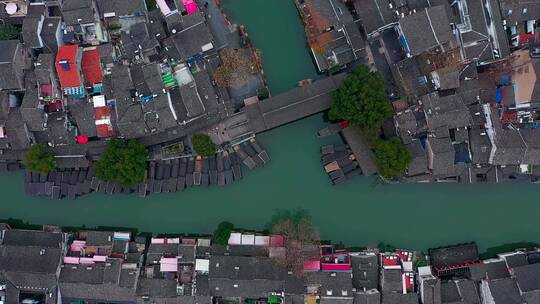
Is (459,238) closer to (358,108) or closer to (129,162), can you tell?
(358,108)

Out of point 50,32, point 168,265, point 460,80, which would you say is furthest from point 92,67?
point 460,80

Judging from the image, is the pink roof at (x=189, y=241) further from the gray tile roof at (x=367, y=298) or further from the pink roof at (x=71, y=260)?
the gray tile roof at (x=367, y=298)

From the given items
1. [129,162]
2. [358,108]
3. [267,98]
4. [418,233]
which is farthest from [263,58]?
[418,233]

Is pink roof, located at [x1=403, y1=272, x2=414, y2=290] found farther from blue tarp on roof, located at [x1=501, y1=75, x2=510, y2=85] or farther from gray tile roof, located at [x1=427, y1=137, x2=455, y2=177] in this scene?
blue tarp on roof, located at [x1=501, y1=75, x2=510, y2=85]

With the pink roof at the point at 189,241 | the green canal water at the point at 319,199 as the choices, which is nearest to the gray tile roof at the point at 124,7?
the green canal water at the point at 319,199

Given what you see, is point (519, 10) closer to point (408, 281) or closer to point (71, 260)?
point (408, 281)
